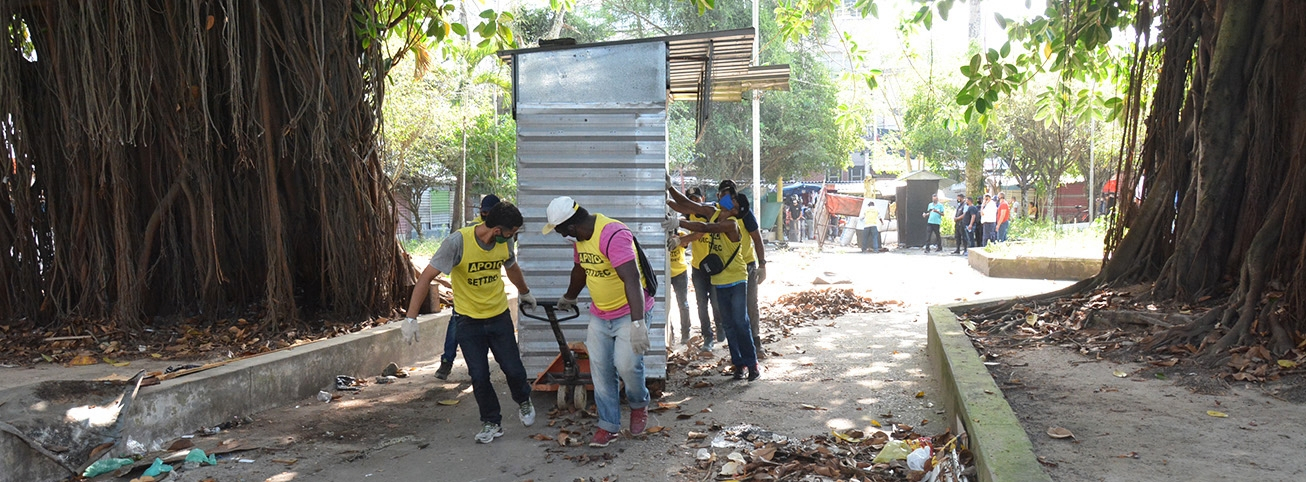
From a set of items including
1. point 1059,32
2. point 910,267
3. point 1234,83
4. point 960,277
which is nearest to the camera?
point 1234,83

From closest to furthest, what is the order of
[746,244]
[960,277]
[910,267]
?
[746,244]
[960,277]
[910,267]

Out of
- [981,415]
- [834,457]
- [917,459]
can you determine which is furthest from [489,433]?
[981,415]

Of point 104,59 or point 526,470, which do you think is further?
point 104,59

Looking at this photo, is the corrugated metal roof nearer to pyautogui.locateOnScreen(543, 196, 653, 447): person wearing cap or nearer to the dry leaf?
pyautogui.locateOnScreen(543, 196, 653, 447): person wearing cap

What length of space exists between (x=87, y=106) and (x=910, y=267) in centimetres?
1526

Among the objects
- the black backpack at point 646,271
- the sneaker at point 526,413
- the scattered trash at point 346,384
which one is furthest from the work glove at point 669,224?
the scattered trash at point 346,384

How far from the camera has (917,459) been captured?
4.79 meters

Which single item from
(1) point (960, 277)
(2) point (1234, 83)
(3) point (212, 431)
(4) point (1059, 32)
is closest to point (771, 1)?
(1) point (960, 277)

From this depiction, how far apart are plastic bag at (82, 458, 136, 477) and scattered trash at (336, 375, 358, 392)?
7.32ft

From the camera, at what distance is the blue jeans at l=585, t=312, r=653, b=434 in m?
5.66

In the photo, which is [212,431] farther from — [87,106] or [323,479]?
[87,106]

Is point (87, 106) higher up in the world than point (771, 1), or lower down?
lower down

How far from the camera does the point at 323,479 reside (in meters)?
5.22

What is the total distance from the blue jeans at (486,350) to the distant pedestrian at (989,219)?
1901 cm
